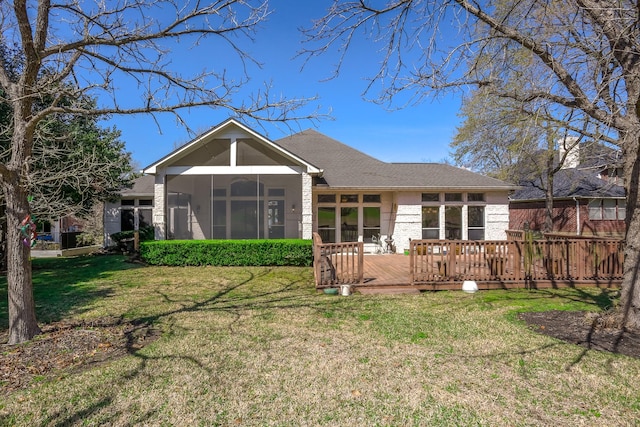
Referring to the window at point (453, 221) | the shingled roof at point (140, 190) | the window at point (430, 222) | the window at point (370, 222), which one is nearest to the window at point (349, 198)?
the window at point (370, 222)

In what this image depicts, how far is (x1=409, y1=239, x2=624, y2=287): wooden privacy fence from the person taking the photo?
8.33 m

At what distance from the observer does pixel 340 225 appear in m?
15.0

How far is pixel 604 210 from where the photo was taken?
78.4 ft

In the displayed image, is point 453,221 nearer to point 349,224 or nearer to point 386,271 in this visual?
point 349,224

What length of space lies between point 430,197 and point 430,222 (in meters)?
1.06

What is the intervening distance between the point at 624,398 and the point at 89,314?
25.1ft

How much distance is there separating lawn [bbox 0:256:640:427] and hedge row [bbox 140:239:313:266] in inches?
207

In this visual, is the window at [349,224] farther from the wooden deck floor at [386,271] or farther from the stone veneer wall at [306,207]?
the stone veneer wall at [306,207]

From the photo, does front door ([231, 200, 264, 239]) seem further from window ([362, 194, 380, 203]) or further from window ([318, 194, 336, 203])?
window ([362, 194, 380, 203])

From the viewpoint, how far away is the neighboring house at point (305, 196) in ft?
42.4

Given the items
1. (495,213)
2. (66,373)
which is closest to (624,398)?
(66,373)

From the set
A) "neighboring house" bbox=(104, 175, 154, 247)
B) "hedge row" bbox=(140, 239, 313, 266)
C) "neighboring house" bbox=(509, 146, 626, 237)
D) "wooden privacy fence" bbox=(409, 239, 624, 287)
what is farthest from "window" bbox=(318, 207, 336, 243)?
"neighboring house" bbox=(509, 146, 626, 237)

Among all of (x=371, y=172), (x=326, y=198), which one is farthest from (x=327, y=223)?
(x=371, y=172)

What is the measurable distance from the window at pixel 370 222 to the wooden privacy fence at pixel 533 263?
257 inches
